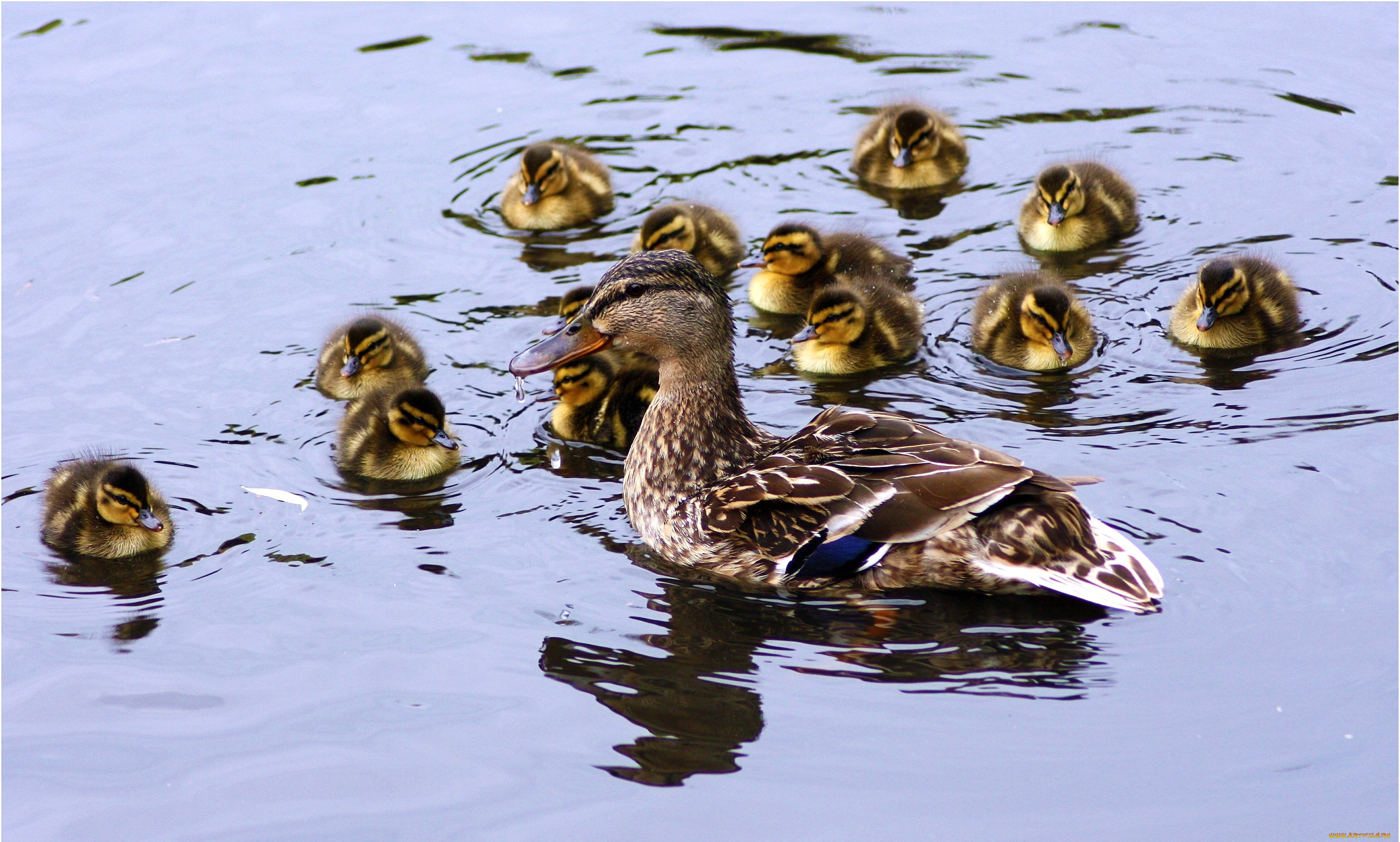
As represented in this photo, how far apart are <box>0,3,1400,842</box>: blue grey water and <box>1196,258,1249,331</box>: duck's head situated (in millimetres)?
221

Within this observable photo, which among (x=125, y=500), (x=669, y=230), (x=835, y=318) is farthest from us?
(x=669, y=230)

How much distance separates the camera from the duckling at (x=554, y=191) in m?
6.54

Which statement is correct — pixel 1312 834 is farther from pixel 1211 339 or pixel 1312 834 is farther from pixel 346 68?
pixel 346 68

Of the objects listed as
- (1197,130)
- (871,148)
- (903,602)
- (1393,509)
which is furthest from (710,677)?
(1197,130)

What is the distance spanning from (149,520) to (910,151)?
3799mm

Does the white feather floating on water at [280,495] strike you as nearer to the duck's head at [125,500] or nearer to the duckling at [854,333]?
the duck's head at [125,500]

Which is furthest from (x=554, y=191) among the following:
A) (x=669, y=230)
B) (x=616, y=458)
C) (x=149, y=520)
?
(x=149, y=520)

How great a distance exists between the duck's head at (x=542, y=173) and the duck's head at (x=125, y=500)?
2581 mm

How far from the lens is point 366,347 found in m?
5.27

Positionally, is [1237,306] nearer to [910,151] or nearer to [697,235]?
[910,151]

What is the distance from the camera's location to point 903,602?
13.1 feet

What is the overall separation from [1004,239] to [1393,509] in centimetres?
246

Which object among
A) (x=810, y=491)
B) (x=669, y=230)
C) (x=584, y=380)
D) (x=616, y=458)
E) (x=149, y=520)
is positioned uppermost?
(x=669, y=230)

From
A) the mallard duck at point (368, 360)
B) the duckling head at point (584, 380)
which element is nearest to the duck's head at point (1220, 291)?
the duckling head at point (584, 380)
